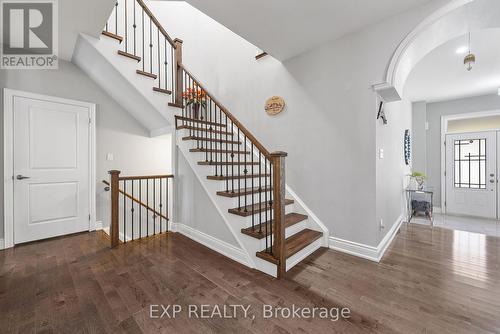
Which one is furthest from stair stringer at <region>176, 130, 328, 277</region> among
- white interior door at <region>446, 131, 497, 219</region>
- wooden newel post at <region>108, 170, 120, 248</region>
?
white interior door at <region>446, 131, 497, 219</region>

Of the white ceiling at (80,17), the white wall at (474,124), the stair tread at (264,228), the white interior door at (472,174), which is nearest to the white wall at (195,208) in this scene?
the stair tread at (264,228)

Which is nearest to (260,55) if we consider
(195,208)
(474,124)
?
(195,208)

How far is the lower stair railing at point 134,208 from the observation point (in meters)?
2.75

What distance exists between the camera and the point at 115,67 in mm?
2838

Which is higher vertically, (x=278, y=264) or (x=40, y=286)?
(x=278, y=264)

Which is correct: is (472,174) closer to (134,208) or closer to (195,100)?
(195,100)

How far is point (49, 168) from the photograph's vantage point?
3.05m

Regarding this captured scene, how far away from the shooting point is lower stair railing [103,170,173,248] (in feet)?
9.01

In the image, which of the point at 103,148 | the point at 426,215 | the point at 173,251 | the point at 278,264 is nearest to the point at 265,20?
the point at 278,264

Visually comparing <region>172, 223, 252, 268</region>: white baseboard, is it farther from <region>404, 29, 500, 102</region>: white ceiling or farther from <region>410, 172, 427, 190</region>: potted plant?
<region>410, 172, 427, 190</region>: potted plant

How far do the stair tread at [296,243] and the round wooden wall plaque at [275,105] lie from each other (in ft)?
5.86

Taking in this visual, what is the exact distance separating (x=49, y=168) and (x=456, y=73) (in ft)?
22.0

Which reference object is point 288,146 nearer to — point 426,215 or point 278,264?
point 278,264

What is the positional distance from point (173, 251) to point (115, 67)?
101 inches
